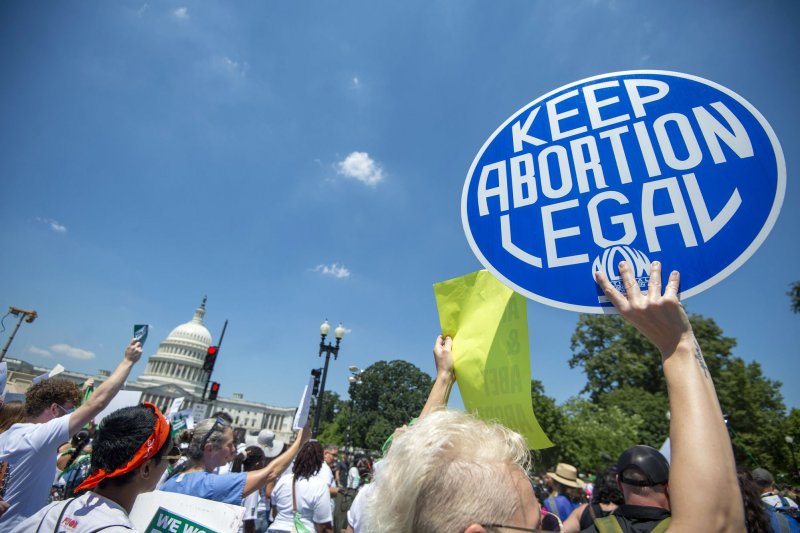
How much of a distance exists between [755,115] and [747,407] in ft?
146

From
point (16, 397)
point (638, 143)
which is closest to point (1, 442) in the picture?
point (16, 397)

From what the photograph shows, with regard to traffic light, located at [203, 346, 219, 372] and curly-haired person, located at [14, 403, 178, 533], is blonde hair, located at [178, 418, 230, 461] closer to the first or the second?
curly-haired person, located at [14, 403, 178, 533]

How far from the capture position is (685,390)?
3.35 ft

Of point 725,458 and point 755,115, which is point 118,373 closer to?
point 725,458

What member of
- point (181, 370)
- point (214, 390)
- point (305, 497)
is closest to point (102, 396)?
point (305, 497)

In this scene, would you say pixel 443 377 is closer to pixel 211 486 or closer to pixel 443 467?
pixel 443 467

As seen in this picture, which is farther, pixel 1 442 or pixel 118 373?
pixel 118 373

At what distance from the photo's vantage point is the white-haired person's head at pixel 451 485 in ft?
3.50

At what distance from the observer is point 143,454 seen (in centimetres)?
210

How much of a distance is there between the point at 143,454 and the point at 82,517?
356 mm

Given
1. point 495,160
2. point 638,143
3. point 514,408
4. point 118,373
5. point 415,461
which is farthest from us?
point 118,373

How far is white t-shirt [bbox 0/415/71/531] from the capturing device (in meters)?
2.91

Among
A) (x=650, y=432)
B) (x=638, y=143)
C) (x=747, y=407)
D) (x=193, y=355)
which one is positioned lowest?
(x=638, y=143)

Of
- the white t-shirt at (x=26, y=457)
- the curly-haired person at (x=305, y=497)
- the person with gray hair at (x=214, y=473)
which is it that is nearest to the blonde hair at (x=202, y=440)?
the person with gray hair at (x=214, y=473)
